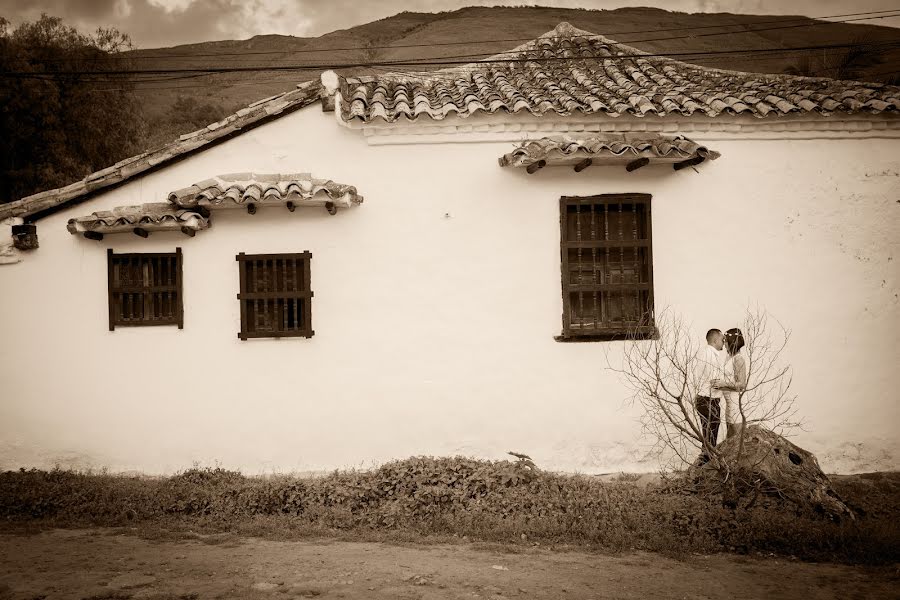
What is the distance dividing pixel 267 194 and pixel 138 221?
4.71 ft

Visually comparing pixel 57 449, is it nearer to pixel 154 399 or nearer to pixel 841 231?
pixel 154 399

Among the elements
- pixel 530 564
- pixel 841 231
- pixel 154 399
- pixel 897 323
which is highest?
pixel 841 231

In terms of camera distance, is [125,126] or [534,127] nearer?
[534,127]

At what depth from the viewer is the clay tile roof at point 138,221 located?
7.24 m

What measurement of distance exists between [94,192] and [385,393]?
3982 millimetres

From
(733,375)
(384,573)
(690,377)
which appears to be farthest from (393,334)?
(733,375)

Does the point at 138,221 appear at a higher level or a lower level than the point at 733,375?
higher

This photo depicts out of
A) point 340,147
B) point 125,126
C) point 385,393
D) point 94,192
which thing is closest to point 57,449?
point 94,192

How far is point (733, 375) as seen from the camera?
22.7ft

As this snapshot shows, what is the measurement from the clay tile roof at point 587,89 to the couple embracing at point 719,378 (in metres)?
2.55

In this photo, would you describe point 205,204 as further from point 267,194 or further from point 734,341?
point 734,341

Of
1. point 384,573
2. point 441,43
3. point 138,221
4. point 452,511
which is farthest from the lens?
point 441,43

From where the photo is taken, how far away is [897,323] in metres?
7.82

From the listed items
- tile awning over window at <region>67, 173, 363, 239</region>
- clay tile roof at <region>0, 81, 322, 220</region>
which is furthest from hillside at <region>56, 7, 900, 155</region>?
tile awning over window at <region>67, 173, 363, 239</region>
